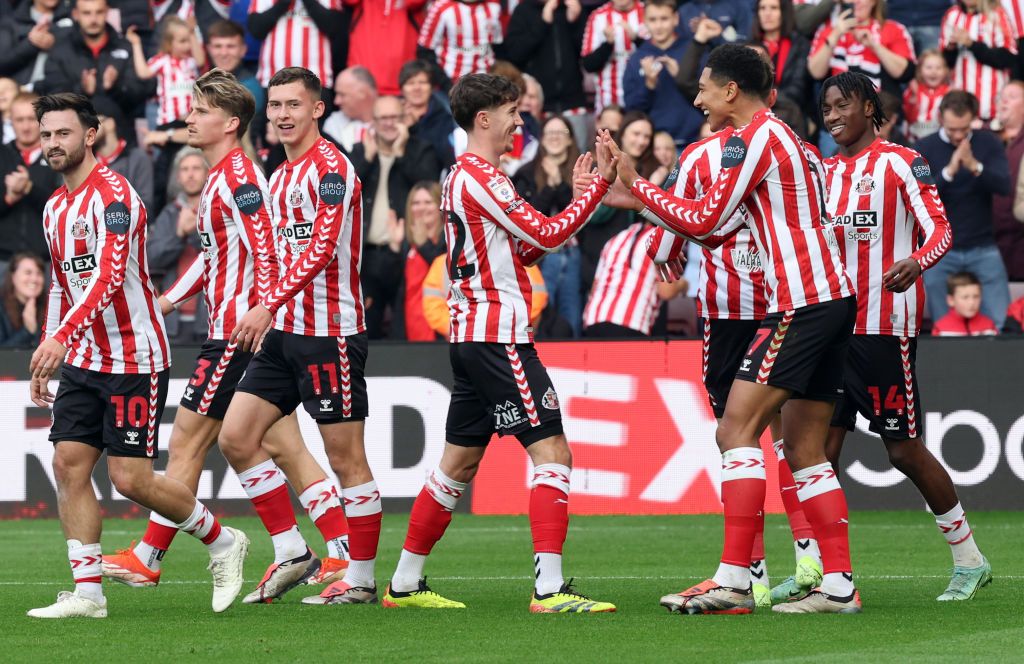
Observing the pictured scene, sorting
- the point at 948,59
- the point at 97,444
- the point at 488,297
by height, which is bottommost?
the point at 97,444

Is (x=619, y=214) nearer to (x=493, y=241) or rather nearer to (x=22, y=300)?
(x=22, y=300)

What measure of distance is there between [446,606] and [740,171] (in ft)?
7.95

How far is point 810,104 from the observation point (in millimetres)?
15578

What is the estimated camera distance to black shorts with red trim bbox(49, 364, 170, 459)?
759 cm

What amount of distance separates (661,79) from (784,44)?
1.19m

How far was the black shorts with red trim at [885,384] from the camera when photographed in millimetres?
8125

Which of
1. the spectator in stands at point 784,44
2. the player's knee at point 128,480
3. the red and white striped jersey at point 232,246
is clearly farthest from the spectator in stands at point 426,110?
the player's knee at point 128,480

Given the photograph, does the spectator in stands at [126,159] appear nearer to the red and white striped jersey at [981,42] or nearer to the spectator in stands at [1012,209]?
the red and white striped jersey at [981,42]

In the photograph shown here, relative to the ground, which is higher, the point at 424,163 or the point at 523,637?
the point at 424,163

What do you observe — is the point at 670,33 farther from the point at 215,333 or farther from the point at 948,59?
the point at 215,333

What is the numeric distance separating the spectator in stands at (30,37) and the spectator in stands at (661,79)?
6020mm

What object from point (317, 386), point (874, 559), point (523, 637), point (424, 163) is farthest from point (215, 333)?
point (424, 163)

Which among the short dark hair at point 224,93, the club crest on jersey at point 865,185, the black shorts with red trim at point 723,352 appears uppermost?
the short dark hair at point 224,93

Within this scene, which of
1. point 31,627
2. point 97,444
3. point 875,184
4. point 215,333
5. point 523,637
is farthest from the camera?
point 215,333
